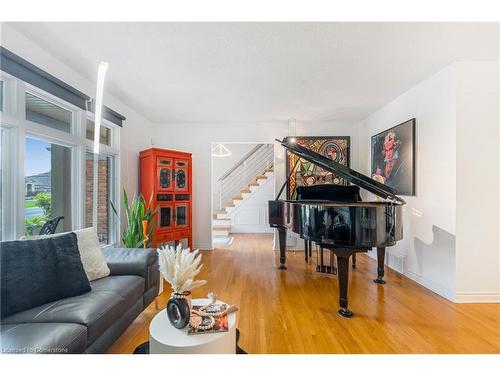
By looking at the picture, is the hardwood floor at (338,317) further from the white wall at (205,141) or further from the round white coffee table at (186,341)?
the white wall at (205,141)

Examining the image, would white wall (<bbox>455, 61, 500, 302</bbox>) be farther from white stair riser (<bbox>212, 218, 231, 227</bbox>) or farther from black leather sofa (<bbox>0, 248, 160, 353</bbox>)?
white stair riser (<bbox>212, 218, 231, 227</bbox>)

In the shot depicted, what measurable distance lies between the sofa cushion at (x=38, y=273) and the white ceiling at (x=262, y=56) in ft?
5.84

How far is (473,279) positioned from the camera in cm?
245

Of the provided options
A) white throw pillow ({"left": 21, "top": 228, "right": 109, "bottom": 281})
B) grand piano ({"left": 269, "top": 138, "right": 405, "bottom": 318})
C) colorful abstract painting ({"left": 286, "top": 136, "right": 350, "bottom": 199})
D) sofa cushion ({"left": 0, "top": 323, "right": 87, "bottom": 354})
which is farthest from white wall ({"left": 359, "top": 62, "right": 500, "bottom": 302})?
white throw pillow ({"left": 21, "top": 228, "right": 109, "bottom": 281})

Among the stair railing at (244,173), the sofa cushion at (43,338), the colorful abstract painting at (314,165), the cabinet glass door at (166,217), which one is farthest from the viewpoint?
the stair railing at (244,173)

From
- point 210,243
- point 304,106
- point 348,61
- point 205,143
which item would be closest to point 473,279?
point 348,61

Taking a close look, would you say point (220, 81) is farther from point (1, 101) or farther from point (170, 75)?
point (1, 101)

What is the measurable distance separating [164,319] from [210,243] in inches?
134

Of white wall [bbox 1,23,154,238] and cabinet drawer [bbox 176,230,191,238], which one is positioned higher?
white wall [bbox 1,23,154,238]

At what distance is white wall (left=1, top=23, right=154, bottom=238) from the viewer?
6.49 feet

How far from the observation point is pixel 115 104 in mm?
3451

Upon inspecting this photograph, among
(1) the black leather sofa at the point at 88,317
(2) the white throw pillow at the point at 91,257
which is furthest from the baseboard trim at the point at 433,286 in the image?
(2) the white throw pillow at the point at 91,257

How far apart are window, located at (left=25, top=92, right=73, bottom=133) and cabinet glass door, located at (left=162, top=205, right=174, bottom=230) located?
1.76m

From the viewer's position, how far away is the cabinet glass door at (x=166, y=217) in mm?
3886
